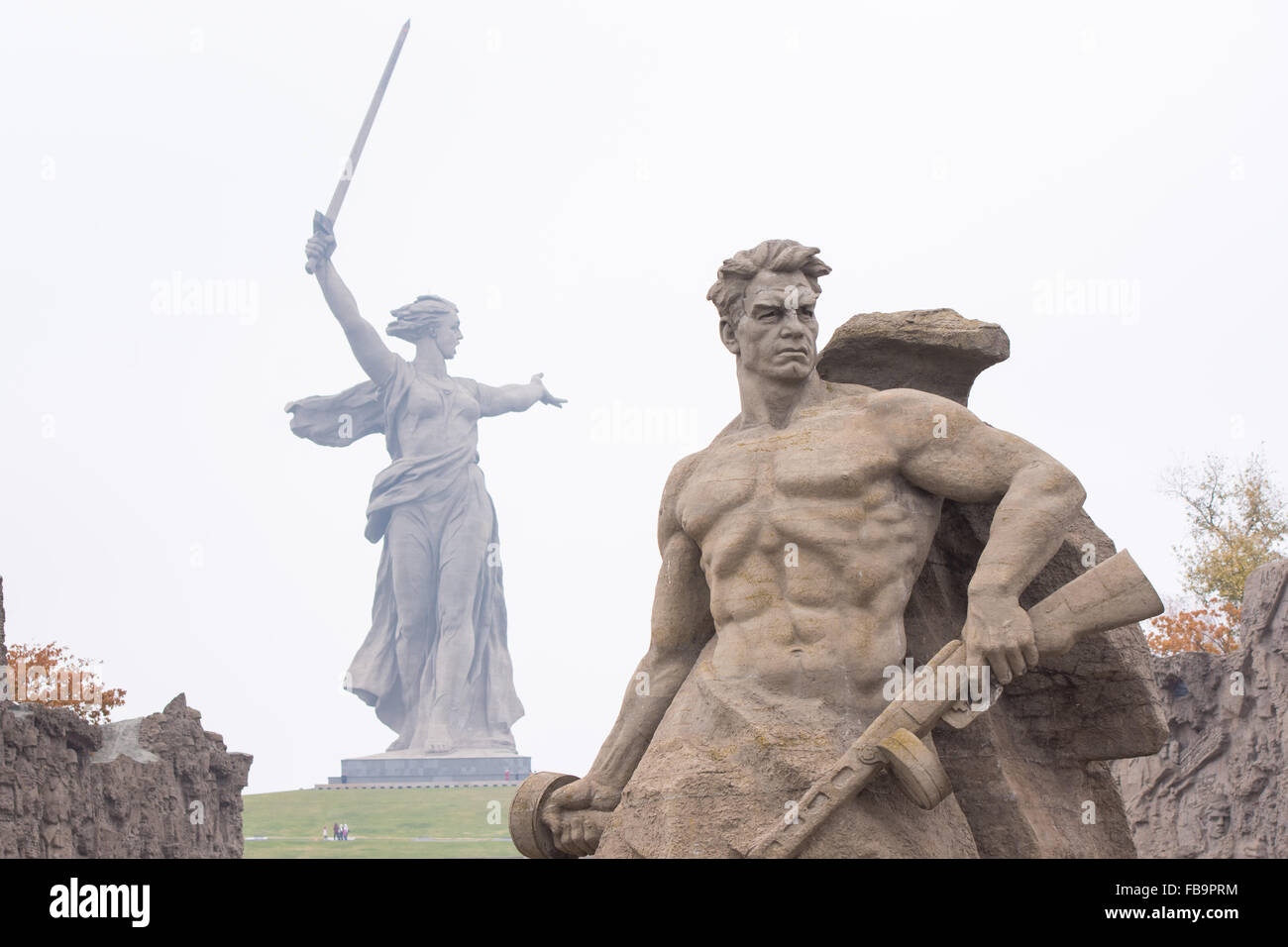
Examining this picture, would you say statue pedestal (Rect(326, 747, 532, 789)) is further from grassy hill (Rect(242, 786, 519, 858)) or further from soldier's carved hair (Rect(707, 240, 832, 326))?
soldier's carved hair (Rect(707, 240, 832, 326))

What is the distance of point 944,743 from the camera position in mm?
6344

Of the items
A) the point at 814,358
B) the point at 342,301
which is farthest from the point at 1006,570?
the point at 342,301

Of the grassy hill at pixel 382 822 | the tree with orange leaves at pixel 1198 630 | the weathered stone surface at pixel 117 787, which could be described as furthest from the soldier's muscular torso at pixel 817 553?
the tree with orange leaves at pixel 1198 630

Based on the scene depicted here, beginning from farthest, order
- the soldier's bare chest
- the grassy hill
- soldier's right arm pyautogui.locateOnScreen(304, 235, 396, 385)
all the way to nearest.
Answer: soldier's right arm pyautogui.locateOnScreen(304, 235, 396, 385)
the grassy hill
the soldier's bare chest

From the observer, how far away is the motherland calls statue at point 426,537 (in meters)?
47.1

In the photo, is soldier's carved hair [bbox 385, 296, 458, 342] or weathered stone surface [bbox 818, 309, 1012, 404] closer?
weathered stone surface [bbox 818, 309, 1012, 404]

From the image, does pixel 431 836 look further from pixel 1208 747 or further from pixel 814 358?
pixel 814 358

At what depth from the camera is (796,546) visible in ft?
20.3

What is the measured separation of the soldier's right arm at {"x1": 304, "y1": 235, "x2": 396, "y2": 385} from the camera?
4209 centimetres

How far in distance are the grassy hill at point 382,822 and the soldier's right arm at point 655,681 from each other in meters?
15.6

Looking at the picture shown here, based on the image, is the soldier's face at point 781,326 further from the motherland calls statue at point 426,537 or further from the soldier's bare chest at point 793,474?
the motherland calls statue at point 426,537

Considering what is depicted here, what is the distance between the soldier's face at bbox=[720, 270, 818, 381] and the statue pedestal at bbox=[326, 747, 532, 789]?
37299 millimetres

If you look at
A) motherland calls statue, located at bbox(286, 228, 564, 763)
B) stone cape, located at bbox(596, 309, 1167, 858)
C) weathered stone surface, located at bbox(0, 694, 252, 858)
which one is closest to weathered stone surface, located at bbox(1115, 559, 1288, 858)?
stone cape, located at bbox(596, 309, 1167, 858)
